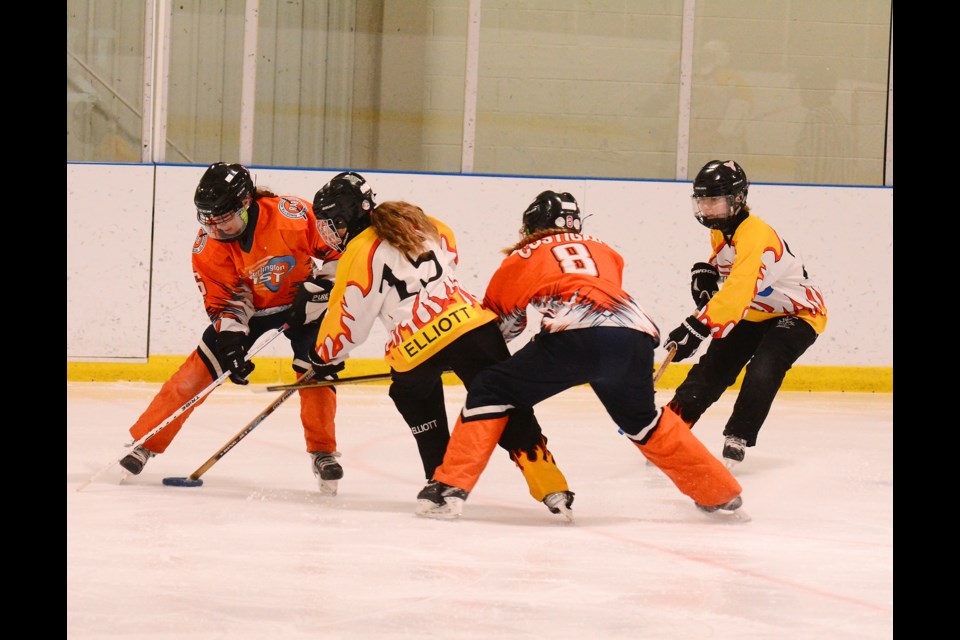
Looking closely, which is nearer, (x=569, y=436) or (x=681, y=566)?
(x=681, y=566)

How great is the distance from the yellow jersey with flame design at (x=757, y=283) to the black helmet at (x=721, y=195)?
5 cm

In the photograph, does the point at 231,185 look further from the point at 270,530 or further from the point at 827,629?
the point at 827,629

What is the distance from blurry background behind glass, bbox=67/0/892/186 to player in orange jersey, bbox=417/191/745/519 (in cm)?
370

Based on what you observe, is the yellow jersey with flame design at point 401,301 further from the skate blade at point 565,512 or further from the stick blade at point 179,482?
the stick blade at point 179,482

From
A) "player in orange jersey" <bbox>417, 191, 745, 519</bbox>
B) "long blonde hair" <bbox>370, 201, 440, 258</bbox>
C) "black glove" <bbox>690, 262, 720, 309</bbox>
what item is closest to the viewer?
"player in orange jersey" <bbox>417, 191, 745, 519</bbox>

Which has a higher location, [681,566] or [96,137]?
[96,137]

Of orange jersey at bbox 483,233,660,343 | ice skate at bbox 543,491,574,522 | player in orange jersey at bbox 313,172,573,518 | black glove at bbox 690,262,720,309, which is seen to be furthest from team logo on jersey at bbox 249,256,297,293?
black glove at bbox 690,262,720,309

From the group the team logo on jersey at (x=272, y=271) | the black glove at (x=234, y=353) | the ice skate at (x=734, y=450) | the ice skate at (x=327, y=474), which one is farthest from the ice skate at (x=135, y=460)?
the ice skate at (x=734, y=450)

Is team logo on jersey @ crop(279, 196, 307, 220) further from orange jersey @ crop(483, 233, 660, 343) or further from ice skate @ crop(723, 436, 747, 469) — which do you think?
ice skate @ crop(723, 436, 747, 469)

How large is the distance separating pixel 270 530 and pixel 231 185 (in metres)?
1.08

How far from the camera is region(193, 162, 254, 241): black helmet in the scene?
3750mm
